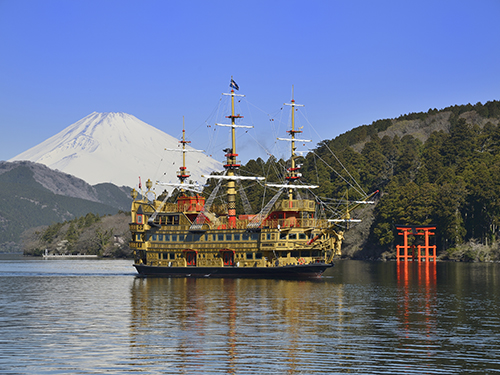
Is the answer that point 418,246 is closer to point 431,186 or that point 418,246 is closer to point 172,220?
point 431,186

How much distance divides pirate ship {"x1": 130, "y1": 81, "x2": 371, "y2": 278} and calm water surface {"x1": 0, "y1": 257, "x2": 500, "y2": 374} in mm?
13560

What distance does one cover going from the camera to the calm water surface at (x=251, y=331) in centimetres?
2481

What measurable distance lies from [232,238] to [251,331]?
39.5 metres

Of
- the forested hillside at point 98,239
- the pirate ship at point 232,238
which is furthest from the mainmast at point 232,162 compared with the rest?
the forested hillside at point 98,239

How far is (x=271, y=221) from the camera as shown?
232ft

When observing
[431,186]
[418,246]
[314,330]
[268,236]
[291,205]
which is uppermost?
[431,186]

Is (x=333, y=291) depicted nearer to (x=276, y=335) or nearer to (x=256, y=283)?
(x=256, y=283)

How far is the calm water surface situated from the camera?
24812 mm

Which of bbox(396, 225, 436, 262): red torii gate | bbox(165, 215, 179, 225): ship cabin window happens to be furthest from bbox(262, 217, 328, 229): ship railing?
bbox(396, 225, 436, 262): red torii gate

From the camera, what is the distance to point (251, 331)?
105 feet

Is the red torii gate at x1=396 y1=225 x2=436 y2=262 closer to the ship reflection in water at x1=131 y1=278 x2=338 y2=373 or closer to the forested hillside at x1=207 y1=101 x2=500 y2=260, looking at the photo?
the forested hillside at x1=207 y1=101 x2=500 y2=260

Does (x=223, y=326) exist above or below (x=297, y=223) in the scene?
below

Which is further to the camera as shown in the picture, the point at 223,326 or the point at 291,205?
the point at 291,205

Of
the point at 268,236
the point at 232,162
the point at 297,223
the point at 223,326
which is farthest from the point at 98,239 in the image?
the point at 223,326
